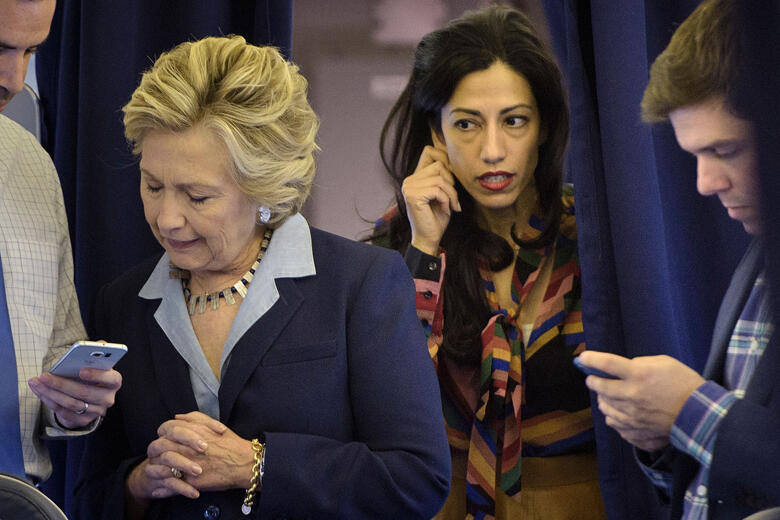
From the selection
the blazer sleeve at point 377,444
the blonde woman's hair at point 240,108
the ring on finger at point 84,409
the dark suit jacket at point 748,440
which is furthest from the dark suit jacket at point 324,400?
the dark suit jacket at point 748,440

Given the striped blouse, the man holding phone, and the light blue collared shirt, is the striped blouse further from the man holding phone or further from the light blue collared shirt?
the man holding phone

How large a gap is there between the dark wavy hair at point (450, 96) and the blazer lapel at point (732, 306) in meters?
0.74

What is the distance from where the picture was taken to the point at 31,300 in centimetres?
221

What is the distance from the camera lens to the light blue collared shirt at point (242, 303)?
6.84 feet

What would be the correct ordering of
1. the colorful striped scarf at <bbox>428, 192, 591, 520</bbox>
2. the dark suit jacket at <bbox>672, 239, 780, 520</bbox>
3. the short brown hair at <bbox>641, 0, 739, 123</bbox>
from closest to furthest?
the dark suit jacket at <bbox>672, 239, 780, 520</bbox> < the short brown hair at <bbox>641, 0, 739, 123</bbox> < the colorful striped scarf at <bbox>428, 192, 591, 520</bbox>

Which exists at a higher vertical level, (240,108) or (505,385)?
(240,108)

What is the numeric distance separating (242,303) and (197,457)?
0.34 m

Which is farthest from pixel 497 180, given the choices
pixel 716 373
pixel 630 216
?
pixel 716 373

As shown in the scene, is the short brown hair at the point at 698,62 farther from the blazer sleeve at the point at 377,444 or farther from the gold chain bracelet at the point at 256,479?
the gold chain bracelet at the point at 256,479

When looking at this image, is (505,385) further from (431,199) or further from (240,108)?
(240,108)

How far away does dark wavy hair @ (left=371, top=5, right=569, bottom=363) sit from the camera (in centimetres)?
235

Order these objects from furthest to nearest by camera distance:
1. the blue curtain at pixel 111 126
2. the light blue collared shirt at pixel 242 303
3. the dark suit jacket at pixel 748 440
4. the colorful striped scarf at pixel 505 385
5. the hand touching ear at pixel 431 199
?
the blue curtain at pixel 111 126
the hand touching ear at pixel 431 199
the colorful striped scarf at pixel 505 385
the light blue collared shirt at pixel 242 303
the dark suit jacket at pixel 748 440

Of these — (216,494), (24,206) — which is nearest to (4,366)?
(24,206)

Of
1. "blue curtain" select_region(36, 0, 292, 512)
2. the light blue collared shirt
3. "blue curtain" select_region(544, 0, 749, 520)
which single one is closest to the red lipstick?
"blue curtain" select_region(544, 0, 749, 520)
